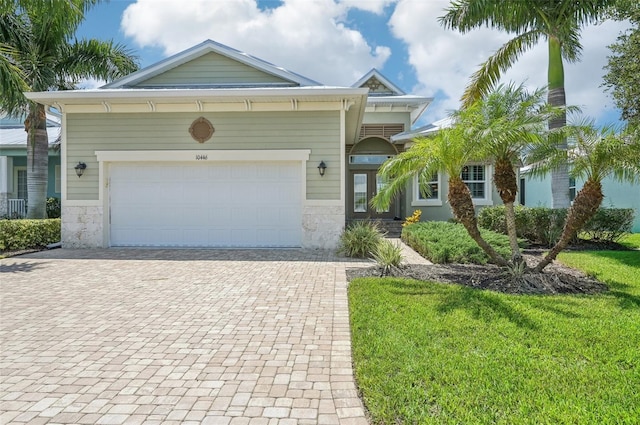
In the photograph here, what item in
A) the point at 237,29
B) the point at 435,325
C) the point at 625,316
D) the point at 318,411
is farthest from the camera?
the point at 237,29

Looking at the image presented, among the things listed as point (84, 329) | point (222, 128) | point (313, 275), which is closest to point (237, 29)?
point (222, 128)

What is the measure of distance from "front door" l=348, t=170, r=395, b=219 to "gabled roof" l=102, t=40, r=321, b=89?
19.6 feet

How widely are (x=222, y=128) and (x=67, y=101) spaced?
14.3 ft

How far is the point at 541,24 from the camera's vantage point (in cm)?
1172

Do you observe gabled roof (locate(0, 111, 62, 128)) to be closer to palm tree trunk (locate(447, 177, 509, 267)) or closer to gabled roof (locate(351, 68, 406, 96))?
gabled roof (locate(351, 68, 406, 96))

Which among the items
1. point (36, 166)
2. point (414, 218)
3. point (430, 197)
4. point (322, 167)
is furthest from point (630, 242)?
point (36, 166)

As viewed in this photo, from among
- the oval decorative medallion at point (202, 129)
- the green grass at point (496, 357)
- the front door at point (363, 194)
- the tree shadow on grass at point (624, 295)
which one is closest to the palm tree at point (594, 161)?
the tree shadow on grass at point (624, 295)

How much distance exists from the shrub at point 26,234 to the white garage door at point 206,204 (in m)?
2.12

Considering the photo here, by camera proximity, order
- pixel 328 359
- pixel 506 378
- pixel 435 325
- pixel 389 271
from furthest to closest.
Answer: pixel 389 271 < pixel 435 325 < pixel 328 359 < pixel 506 378

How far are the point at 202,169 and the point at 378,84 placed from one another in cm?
1159

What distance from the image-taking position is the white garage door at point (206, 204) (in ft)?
37.3

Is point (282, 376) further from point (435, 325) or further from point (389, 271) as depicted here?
point (389, 271)

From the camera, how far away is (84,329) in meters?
4.62

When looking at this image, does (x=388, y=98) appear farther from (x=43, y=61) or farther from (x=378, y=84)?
(x=43, y=61)
